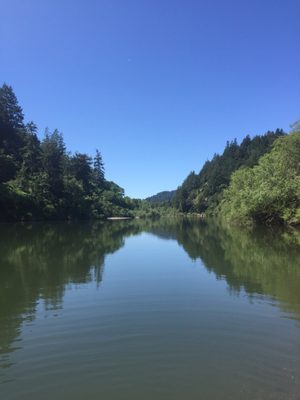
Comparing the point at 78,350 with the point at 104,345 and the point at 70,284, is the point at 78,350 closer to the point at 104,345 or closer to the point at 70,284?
the point at 104,345

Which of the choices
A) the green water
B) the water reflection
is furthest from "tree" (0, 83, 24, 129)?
the green water

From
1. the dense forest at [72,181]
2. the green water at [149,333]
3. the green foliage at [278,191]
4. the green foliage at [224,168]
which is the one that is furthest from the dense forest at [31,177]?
the green foliage at [224,168]

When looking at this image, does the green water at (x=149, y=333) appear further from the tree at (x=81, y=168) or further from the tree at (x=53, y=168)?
the tree at (x=81, y=168)

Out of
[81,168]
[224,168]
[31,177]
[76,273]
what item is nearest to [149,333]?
[76,273]

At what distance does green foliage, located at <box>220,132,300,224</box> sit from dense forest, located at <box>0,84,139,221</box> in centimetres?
4040

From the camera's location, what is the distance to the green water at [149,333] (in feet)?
23.0

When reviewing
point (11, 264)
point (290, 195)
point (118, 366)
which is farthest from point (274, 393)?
point (290, 195)

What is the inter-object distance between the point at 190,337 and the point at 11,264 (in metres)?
14.8

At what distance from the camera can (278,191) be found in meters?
53.7

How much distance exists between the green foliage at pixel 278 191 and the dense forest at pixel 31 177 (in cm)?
4040

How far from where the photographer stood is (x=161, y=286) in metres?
16.2

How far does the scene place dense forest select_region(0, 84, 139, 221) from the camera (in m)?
73.6

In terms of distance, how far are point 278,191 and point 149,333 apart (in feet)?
155

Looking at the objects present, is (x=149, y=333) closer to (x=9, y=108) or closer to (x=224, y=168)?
(x=9, y=108)
